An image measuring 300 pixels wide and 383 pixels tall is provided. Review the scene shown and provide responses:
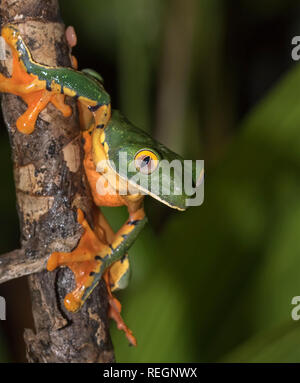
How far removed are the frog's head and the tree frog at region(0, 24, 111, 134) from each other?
0.14 metres

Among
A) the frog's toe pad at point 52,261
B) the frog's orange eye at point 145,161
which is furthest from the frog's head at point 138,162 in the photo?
the frog's toe pad at point 52,261

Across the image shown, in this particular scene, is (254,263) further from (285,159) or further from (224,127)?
(224,127)

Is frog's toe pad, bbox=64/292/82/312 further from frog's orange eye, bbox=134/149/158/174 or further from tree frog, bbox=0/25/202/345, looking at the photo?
frog's orange eye, bbox=134/149/158/174

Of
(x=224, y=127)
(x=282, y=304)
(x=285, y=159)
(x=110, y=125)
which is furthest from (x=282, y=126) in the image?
(x=224, y=127)

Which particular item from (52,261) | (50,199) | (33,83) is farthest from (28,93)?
(52,261)

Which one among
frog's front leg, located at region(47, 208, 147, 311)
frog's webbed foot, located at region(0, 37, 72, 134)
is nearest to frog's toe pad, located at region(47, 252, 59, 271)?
frog's front leg, located at region(47, 208, 147, 311)

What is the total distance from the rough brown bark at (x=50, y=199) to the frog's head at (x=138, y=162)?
0.12 metres

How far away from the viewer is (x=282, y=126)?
1518 millimetres

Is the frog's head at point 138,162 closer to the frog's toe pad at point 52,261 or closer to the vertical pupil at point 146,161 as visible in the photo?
the vertical pupil at point 146,161

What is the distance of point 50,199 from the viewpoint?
94 cm

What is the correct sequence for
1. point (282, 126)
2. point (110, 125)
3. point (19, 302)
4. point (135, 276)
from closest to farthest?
point (110, 125) < point (282, 126) < point (135, 276) < point (19, 302)

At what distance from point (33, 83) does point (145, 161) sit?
28cm

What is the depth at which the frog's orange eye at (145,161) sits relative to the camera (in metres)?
1.06
